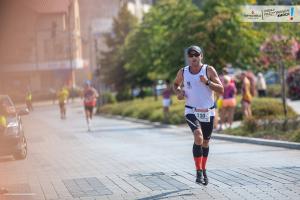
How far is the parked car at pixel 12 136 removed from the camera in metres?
15.3

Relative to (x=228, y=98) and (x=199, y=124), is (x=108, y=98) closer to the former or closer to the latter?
(x=228, y=98)

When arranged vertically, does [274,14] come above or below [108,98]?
above

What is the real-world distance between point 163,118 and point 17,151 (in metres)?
16.0

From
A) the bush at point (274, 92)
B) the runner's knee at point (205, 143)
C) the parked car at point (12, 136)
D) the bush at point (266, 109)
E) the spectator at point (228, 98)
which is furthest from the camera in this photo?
the bush at point (274, 92)

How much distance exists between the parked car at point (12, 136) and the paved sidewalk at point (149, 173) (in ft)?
0.81

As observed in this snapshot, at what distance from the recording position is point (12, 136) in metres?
15.4

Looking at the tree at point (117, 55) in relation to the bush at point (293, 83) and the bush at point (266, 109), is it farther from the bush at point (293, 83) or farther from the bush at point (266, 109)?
the bush at point (266, 109)

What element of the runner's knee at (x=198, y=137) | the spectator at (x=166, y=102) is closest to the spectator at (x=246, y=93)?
the spectator at (x=166, y=102)

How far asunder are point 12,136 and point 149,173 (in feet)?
14.7

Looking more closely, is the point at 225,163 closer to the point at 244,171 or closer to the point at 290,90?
the point at 244,171

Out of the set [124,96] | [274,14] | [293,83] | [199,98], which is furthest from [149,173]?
[124,96]

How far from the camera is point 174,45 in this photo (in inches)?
1267

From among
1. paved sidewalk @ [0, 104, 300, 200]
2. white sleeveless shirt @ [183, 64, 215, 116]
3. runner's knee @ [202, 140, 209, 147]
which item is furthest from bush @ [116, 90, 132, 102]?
white sleeveless shirt @ [183, 64, 215, 116]

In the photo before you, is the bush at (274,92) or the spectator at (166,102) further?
the bush at (274,92)
